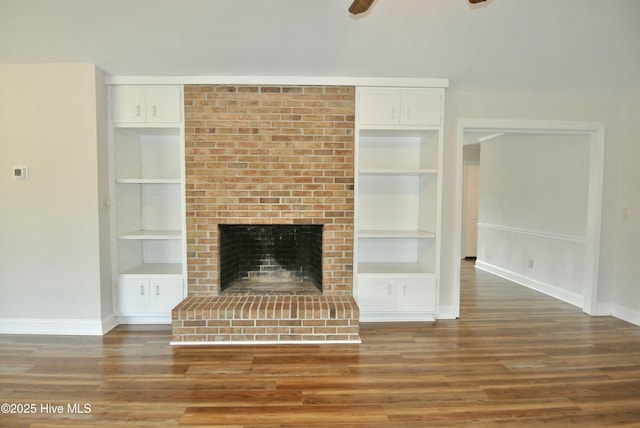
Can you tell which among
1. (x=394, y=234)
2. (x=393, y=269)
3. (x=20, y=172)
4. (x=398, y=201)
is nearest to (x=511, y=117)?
(x=398, y=201)

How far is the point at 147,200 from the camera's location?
12.3 ft

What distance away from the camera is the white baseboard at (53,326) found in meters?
3.10

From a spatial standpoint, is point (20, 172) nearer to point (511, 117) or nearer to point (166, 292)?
point (166, 292)

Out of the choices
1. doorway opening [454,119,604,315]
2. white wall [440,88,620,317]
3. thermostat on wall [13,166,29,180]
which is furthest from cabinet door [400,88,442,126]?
thermostat on wall [13,166,29,180]

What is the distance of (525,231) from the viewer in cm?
500

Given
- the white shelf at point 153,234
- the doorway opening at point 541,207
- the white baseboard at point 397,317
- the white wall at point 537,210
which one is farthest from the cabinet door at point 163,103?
the white wall at point 537,210

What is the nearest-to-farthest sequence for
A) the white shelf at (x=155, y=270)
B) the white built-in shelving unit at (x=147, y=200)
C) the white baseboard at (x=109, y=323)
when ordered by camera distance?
the white baseboard at (x=109, y=323)
the white built-in shelving unit at (x=147, y=200)
the white shelf at (x=155, y=270)

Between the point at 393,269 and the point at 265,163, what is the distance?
1.78m

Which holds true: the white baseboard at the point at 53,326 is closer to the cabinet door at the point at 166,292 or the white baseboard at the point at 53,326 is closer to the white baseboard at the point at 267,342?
the cabinet door at the point at 166,292

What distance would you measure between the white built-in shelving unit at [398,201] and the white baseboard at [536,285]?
207 centimetres

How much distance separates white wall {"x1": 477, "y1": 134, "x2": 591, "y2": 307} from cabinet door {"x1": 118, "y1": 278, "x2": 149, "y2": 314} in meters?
5.01

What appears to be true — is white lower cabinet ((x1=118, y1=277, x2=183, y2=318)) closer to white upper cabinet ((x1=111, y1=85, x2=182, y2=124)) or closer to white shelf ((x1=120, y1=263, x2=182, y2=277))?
white shelf ((x1=120, y1=263, x2=182, y2=277))

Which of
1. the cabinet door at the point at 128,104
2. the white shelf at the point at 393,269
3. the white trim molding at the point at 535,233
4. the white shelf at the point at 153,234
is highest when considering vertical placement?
the cabinet door at the point at 128,104

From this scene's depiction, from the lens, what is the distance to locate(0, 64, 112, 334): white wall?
3010 mm
